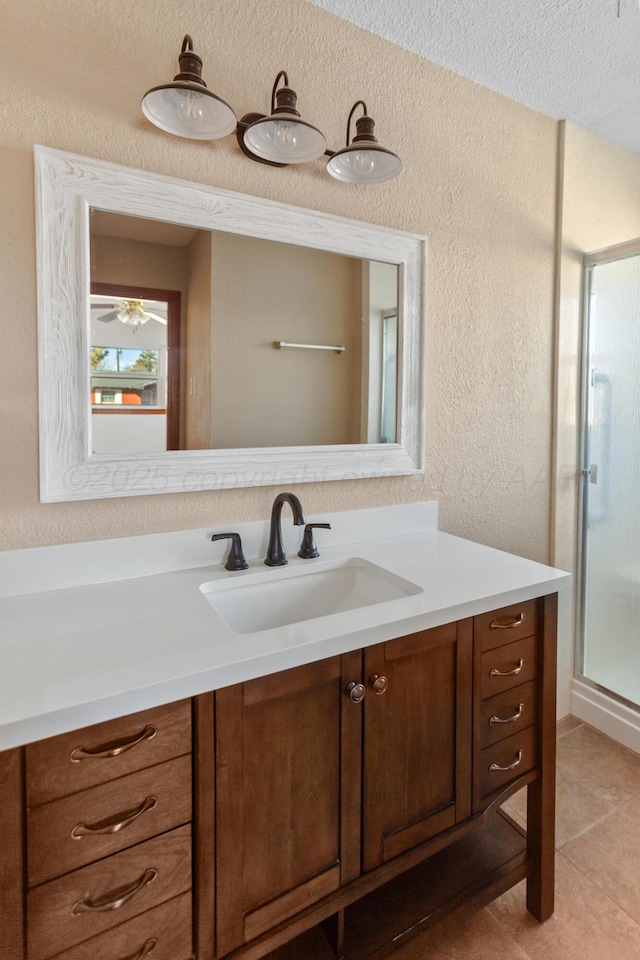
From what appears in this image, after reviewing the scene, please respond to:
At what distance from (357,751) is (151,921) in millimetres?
438

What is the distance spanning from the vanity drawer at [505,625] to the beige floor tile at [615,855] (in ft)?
2.87

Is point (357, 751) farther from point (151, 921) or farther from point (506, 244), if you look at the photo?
point (506, 244)

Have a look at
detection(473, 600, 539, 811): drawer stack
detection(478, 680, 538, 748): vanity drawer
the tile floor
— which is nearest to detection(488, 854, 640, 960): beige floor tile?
the tile floor

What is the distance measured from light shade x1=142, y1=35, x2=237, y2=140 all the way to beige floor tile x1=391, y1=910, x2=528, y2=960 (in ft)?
6.49

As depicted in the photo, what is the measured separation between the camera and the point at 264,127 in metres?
1.26

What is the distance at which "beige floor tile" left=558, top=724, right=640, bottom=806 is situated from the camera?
184 centimetres

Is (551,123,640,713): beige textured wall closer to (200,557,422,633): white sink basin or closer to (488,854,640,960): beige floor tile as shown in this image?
(488,854,640,960): beige floor tile

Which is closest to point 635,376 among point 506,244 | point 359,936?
point 506,244

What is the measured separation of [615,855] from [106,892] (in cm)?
156

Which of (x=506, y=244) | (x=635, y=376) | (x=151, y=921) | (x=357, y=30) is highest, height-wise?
(x=357, y=30)

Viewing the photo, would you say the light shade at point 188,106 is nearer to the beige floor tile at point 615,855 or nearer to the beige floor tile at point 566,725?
the beige floor tile at point 615,855

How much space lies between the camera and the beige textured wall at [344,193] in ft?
3.74

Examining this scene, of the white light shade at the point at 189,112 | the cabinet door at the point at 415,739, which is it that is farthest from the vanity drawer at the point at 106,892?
the white light shade at the point at 189,112

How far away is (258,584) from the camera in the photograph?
51.6 inches
